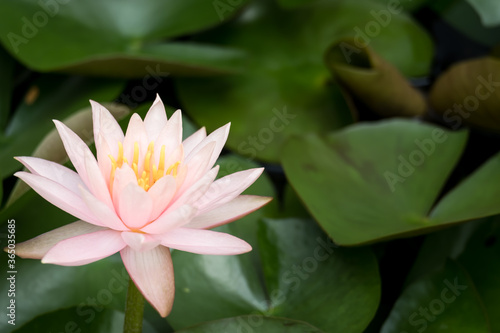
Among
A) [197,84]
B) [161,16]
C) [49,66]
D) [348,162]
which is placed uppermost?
[49,66]

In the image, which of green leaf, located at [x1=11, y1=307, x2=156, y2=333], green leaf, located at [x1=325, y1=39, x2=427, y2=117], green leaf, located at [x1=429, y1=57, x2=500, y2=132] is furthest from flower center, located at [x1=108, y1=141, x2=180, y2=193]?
green leaf, located at [x1=429, y1=57, x2=500, y2=132]

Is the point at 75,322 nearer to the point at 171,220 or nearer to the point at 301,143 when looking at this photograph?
the point at 171,220

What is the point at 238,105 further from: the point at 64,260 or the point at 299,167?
the point at 64,260

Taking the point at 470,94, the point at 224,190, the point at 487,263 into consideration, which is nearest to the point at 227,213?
the point at 224,190

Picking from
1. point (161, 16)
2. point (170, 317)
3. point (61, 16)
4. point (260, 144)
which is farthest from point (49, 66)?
Result: point (170, 317)

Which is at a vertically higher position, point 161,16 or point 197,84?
point 161,16

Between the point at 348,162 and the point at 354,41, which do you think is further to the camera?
the point at 354,41

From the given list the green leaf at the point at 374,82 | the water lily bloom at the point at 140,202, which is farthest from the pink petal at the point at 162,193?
the green leaf at the point at 374,82
